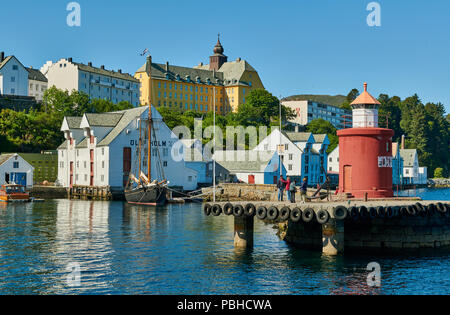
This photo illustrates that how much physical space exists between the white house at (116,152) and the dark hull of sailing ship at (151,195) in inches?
382

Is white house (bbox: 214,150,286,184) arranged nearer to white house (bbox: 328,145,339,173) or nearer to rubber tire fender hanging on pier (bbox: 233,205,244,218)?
white house (bbox: 328,145,339,173)

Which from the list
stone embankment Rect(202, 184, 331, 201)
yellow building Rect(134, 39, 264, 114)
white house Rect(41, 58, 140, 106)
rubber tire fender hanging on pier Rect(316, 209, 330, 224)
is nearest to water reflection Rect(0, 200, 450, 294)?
rubber tire fender hanging on pier Rect(316, 209, 330, 224)

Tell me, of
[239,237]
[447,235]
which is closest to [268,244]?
[239,237]

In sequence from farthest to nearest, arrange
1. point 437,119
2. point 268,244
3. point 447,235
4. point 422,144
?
1. point 437,119
2. point 422,144
3. point 268,244
4. point 447,235

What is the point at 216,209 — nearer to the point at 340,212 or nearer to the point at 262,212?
the point at 262,212

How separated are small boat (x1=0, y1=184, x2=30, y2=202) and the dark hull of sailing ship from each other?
1493cm

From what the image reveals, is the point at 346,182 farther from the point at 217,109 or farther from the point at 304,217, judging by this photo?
the point at 217,109

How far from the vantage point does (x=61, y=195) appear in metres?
89.7

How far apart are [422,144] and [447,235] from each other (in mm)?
147271

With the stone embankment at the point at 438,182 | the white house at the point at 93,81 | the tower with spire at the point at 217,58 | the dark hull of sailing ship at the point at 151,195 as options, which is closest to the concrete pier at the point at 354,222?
Result: the dark hull of sailing ship at the point at 151,195

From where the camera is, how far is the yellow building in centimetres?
→ 16288

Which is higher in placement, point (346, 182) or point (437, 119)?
point (437, 119)

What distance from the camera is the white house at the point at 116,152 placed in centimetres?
8306
